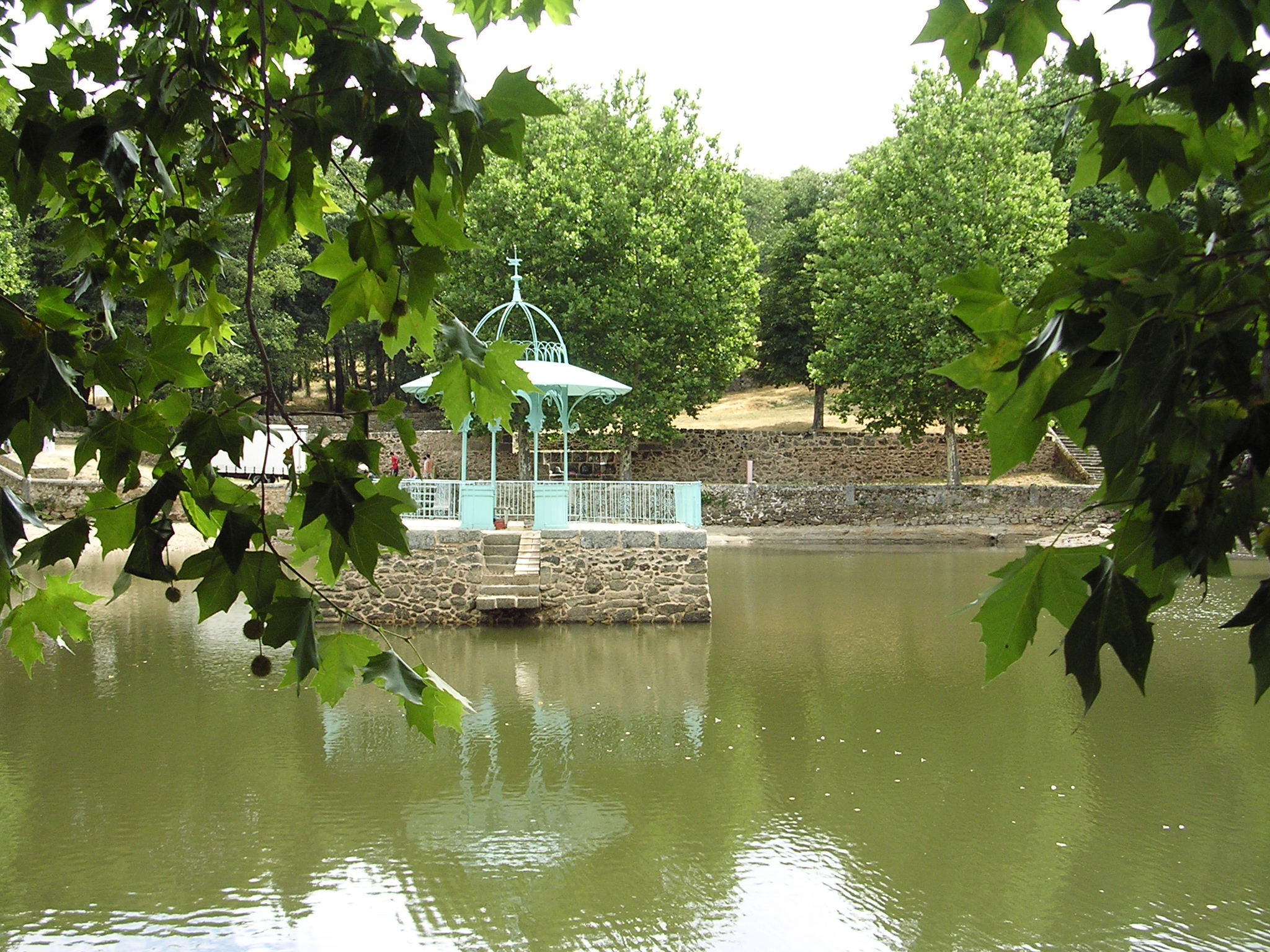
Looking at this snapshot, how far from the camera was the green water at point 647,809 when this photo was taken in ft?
15.0

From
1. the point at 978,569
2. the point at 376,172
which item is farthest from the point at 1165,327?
the point at 978,569

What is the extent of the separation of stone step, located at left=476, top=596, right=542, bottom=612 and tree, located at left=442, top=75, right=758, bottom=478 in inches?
444

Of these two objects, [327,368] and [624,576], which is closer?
[624,576]

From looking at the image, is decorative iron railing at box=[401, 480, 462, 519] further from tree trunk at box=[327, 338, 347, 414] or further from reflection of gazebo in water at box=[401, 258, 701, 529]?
tree trunk at box=[327, 338, 347, 414]

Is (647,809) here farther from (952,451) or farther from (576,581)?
(952,451)

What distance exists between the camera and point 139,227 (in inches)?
87.9

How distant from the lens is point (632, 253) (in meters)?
22.7

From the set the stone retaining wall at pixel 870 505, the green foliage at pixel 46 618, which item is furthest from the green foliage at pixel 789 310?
the green foliage at pixel 46 618

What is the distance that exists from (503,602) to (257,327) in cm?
1006

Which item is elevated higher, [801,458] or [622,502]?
[801,458]

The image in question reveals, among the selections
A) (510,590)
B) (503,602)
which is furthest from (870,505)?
(503,602)

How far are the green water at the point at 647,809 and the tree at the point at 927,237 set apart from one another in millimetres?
13865

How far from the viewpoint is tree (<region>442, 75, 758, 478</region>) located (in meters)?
22.6

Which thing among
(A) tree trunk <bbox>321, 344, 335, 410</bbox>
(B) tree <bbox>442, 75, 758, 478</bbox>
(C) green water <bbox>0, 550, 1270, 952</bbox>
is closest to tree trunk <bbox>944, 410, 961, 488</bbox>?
(B) tree <bbox>442, 75, 758, 478</bbox>
